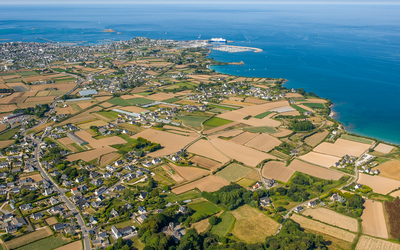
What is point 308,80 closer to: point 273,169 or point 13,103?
point 273,169

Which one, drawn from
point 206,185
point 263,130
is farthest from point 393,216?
point 263,130

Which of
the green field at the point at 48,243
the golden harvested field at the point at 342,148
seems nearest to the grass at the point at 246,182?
the golden harvested field at the point at 342,148

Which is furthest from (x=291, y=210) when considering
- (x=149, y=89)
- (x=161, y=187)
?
(x=149, y=89)

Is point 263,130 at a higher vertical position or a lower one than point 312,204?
higher

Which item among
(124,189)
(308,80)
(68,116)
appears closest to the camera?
(124,189)

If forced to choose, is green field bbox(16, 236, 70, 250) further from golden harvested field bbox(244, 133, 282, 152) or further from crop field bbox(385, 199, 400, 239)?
crop field bbox(385, 199, 400, 239)

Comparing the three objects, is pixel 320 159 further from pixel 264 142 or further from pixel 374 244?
pixel 374 244
